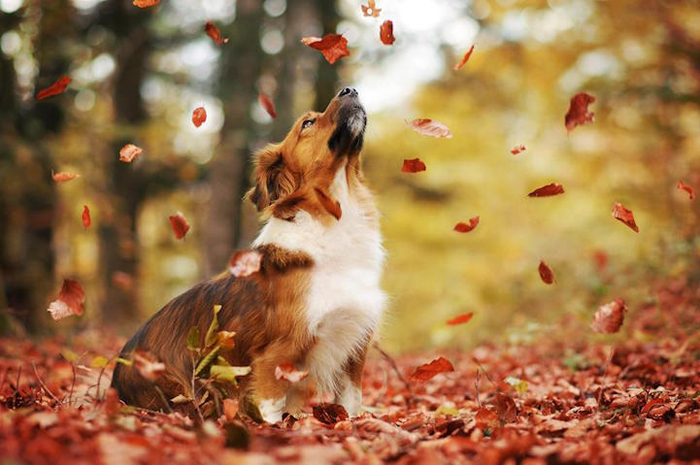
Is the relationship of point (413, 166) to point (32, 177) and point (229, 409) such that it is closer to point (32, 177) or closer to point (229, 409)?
point (229, 409)

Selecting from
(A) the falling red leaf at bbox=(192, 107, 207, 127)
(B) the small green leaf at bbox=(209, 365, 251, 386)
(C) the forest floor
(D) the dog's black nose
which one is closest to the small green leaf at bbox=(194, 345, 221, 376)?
(B) the small green leaf at bbox=(209, 365, 251, 386)

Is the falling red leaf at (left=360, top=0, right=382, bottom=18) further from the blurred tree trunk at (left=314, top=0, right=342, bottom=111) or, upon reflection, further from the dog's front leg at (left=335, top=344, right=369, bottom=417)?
the blurred tree trunk at (left=314, top=0, right=342, bottom=111)

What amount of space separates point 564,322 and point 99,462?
6620 millimetres

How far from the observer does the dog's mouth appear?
4.38 metres

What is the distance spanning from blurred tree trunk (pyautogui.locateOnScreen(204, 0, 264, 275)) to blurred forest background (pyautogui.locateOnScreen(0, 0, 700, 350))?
0.04m

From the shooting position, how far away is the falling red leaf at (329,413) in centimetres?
383

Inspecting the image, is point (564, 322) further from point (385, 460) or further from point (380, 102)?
point (380, 102)

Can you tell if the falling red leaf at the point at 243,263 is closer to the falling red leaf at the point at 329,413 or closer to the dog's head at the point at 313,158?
the dog's head at the point at 313,158

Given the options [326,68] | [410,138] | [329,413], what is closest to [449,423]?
[329,413]

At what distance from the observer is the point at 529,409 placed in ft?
13.1

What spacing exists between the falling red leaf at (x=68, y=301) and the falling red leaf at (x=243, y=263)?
3.10 feet

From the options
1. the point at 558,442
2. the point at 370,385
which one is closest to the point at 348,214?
the point at 558,442

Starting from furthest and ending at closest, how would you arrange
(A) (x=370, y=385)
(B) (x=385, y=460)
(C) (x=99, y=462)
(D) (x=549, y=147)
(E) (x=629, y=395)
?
(D) (x=549, y=147) → (A) (x=370, y=385) → (E) (x=629, y=395) → (B) (x=385, y=460) → (C) (x=99, y=462)

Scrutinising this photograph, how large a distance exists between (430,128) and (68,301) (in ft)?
7.65
